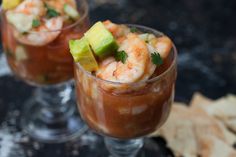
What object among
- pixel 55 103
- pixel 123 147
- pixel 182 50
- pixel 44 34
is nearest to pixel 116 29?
pixel 44 34

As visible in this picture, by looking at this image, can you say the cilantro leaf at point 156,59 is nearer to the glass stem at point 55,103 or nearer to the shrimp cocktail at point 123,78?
the shrimp cocktail at point 123,78

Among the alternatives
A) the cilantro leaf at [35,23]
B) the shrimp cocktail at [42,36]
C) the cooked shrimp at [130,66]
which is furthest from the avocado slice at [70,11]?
the cooked shrimp at [130,66]

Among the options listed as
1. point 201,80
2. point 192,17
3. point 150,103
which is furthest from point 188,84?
point 150,103

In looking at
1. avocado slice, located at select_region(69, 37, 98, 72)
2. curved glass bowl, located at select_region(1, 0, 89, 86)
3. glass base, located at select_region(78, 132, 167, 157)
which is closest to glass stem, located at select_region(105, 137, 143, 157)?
glass base, located at select_region(78, 132, 167, 157)

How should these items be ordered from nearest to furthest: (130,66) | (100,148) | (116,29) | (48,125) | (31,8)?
1. (130,66)
2. (116,29)
3. (31,8)
4. (100,148)
5. (48,125)

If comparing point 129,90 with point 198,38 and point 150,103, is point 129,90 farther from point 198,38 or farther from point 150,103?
point 198,38

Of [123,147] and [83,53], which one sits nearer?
[83,53]

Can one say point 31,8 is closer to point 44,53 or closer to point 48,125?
point 44,53
